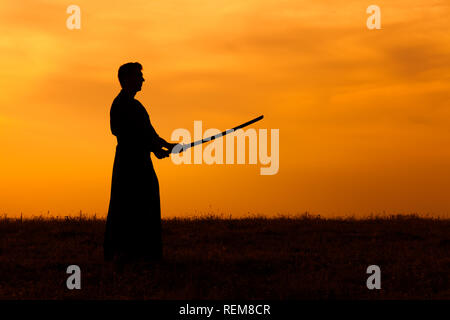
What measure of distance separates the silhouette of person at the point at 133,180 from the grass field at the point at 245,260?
1.35ft

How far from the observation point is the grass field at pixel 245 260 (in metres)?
10.4

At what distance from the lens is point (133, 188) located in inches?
471

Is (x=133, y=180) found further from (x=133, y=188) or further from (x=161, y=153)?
(x=161, y=153)

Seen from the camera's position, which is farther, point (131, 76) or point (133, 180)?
point (133, 180)

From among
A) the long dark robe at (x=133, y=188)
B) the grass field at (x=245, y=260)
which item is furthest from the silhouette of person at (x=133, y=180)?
the grass field at (x=245, y=260)

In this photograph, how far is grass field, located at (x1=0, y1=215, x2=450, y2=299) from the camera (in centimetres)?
1041

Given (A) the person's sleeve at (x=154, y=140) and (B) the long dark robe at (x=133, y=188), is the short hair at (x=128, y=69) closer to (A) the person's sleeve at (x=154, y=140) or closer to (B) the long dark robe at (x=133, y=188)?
(B) the long dark robe at (x=133, y=188)

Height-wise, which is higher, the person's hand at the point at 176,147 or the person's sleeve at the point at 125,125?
the person's sleeve at the point at 125,125

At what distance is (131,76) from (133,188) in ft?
5.83

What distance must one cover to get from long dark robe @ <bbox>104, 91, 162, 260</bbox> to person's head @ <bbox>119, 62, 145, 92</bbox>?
0.16m

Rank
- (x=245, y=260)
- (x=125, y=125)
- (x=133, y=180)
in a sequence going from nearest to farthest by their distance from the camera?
(x=125, y=125) < (x=133, y=180) < (x=245, y=260)

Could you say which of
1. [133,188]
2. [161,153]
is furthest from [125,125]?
[133,188]

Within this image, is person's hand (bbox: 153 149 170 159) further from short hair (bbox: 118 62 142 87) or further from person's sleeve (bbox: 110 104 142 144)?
short hair (bbox: 118 62 142 87)
